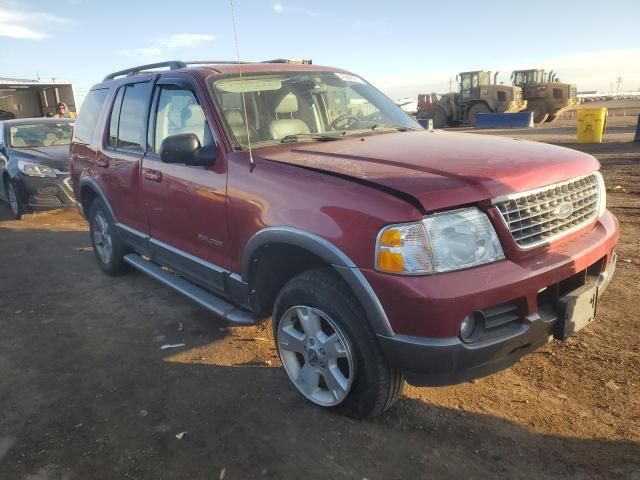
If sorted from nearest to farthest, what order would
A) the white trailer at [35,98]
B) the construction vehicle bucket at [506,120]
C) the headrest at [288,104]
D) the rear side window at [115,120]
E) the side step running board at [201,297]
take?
the side step running board at [201,297] < the headrest at [288,104] < the rear side window at [115,120] < the white trailer at [35,98] < the construction vehicle bucket at [506,120]

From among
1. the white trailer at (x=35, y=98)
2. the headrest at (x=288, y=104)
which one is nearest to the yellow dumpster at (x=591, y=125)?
the headrest at (x=288, y=104)

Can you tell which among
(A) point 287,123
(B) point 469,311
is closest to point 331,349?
(B) point 469,311

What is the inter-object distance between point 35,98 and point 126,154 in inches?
673

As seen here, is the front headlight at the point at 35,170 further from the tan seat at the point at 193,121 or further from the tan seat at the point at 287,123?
the tan seat at the point at 287,123

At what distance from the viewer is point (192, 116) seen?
3521 mm

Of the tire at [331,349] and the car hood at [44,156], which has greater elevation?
the car hood at [44,156]

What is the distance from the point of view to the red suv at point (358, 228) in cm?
223

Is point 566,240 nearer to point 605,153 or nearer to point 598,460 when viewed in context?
point 598,460

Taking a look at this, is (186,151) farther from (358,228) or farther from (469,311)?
(469,311)

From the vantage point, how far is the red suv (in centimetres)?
223

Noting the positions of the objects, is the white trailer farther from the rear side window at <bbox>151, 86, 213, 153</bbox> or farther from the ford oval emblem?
the ford oval emblem

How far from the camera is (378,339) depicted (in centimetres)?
237

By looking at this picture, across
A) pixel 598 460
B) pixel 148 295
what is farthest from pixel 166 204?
pixel 598 460

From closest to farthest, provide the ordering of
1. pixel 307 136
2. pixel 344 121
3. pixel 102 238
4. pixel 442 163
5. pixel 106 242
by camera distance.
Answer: pixel 442 163
pixel 307 136
pixel 344 121
pixel 106 242
pixel 102 238
